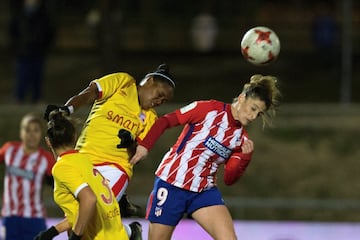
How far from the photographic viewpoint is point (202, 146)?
27.1 feet

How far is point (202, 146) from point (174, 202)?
1.54 feet

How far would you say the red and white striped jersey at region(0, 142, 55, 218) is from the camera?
10766 mm

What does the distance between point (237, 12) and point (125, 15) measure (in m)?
2.33

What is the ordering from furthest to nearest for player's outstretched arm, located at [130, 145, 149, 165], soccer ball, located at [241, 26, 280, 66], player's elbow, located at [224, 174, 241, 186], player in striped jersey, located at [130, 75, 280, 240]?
soccer ball, located at [241, 26, 280, 66]
player's elbow, located at [224, 174, 241, 186]
player in striped jersey, located at [130, 75, 280, 240]
player's outstretched arm, located at [130, 145, 149, 165]

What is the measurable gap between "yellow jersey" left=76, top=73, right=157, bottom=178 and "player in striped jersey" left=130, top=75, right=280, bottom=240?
0.92ft

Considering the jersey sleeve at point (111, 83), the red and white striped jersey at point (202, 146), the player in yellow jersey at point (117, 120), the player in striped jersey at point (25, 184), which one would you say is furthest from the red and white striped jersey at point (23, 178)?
the red and white striped jersey at point (202, 146)

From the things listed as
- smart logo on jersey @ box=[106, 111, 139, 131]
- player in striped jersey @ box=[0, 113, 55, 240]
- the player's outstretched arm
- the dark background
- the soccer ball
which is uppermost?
the soccer ball

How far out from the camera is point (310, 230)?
11.5 metres

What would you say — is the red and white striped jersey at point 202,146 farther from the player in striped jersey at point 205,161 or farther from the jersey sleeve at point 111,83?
the jersey sleeve at point 111,83

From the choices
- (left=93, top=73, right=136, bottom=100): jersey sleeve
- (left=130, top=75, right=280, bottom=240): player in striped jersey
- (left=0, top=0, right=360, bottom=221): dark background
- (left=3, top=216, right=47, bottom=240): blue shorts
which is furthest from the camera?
(left=0, top=0, right=360, bottom=221): dark background

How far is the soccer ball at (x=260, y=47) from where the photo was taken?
28.1 ft

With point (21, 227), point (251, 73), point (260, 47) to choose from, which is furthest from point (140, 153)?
point (251, 73)

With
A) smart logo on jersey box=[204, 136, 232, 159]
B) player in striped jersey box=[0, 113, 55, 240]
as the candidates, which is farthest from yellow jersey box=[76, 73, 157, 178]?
player in striped jersey box=[0, 113, 55, 240]

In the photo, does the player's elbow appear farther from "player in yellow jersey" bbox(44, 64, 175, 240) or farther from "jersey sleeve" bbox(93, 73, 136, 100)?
"jersey sleeve" bbox(93, 73, 136, 100)
